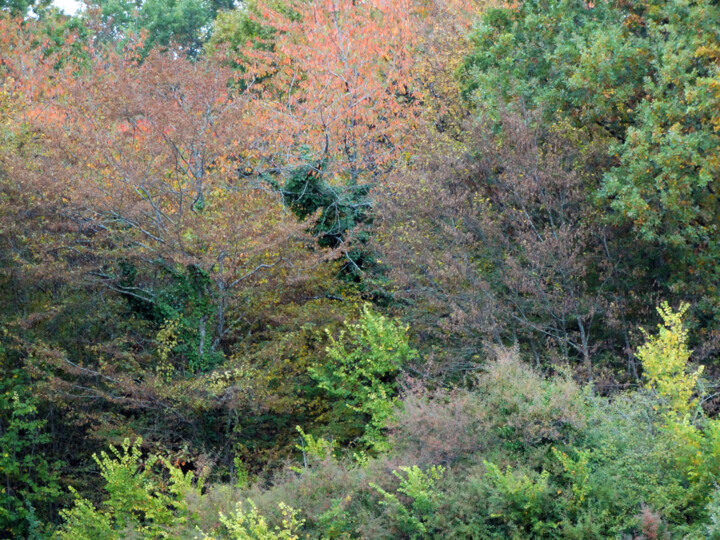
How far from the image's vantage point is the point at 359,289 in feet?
48.2

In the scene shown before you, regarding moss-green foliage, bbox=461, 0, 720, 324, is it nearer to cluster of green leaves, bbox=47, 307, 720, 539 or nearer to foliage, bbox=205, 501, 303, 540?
cluster of green leaves, bbox=47, 307, 720, 539

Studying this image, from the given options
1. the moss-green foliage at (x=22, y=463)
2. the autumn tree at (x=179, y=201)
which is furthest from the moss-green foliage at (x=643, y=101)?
the moss-green foliage at (x=22, y=463)

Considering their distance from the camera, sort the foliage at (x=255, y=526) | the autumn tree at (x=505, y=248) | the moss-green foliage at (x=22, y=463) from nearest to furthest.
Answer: the foliage at (x=255, y=526) → the autumn tree at (x=505, y=248) → the moss-green foliage at (x=22, y=463)

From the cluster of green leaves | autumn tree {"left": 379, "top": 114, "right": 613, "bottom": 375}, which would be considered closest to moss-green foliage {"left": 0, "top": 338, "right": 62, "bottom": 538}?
the cluster of green leaves

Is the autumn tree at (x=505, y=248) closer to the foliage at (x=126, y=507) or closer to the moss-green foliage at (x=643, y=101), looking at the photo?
the moss-green foliage at (x=643, y=101)

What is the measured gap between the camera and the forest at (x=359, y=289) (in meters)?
8.73

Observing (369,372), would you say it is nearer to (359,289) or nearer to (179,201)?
(359,289)

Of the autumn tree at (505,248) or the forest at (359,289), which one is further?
the autumn tree at (505,248)

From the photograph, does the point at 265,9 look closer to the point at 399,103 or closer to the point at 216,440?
the point at 399,103

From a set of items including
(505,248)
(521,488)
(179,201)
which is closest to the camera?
(521,488)

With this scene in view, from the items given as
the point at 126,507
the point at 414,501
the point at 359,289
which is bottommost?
the point at 126,507

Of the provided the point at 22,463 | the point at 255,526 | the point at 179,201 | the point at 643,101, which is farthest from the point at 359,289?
the point at 255,526

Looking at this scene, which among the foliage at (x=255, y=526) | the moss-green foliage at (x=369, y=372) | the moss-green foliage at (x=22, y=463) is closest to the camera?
the foliage at (x=255, y=526)

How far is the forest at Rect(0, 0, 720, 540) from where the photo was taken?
344 inches
